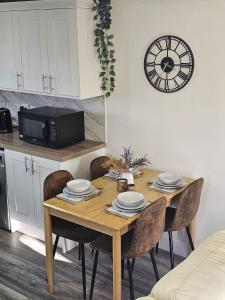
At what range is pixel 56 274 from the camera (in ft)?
11.6

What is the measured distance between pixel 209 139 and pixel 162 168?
21.6 inches

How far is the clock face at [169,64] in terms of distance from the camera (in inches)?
132

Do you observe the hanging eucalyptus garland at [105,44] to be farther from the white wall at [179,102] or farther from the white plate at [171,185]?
the white plate at [171,185]

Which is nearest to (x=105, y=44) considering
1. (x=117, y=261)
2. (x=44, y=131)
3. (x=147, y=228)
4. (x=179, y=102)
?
(x=179, y=102)

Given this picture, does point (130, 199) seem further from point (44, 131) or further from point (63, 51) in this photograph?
point (63, 51)

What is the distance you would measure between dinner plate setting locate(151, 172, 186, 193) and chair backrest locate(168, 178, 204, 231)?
Result: 0.08m

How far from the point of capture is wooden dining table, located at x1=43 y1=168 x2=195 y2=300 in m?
2.75

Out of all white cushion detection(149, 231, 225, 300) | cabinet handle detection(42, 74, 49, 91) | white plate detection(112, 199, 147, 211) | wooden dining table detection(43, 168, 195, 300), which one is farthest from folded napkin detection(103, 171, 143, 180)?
white cushion detection(149, 231, 225, 300)

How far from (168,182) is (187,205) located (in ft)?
0.76

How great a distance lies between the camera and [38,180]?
388 cm

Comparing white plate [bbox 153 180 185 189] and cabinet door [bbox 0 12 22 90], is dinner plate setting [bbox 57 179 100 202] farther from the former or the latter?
cabinet door [bbox 0 12 22 90]

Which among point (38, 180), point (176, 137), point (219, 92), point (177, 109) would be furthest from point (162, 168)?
point (38, 180)

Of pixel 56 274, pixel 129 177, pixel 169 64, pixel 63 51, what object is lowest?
pixel 56 274

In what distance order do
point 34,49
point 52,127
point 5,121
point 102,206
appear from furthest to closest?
1. point 5,121
2. point 34,49
3. point 52,127
4. point 102,206
